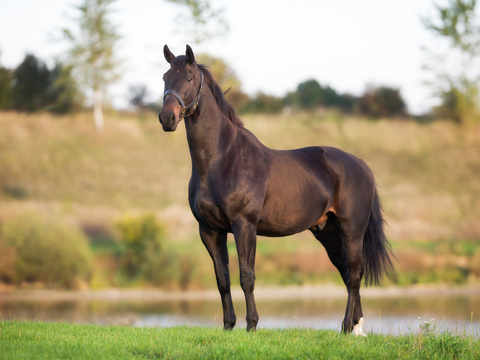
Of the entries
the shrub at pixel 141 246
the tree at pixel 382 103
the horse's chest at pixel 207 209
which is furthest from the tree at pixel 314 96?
the horse's chest at pixel 207 209

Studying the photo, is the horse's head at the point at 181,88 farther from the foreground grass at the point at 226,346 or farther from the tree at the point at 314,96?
the tree at the point at 314,96

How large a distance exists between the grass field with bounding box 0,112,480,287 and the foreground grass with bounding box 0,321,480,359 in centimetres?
1527

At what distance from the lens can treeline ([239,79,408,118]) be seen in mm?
45875

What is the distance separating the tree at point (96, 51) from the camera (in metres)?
37.1

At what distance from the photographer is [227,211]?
20.9ft

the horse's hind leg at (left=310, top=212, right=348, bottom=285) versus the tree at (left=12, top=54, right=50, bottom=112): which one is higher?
the tree at (left=12, top=54, right=50, bottom=112)

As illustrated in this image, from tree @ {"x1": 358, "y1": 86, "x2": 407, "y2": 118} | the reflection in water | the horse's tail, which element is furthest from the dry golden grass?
the horse's tail

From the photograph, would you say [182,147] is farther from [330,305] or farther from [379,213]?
[379,213]

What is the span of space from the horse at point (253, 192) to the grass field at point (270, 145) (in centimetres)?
1495

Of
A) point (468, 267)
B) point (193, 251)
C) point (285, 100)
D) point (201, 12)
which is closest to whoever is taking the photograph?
point (193, 251)

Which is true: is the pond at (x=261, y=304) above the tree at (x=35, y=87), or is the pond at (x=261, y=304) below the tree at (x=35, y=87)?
below

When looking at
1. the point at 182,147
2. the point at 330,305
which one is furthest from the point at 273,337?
the point at 182,147

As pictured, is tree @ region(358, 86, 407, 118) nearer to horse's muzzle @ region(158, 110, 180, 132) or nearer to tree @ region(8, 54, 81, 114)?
tree @ region(8, 54, 81, 114)

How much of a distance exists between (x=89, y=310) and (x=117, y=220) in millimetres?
5967
